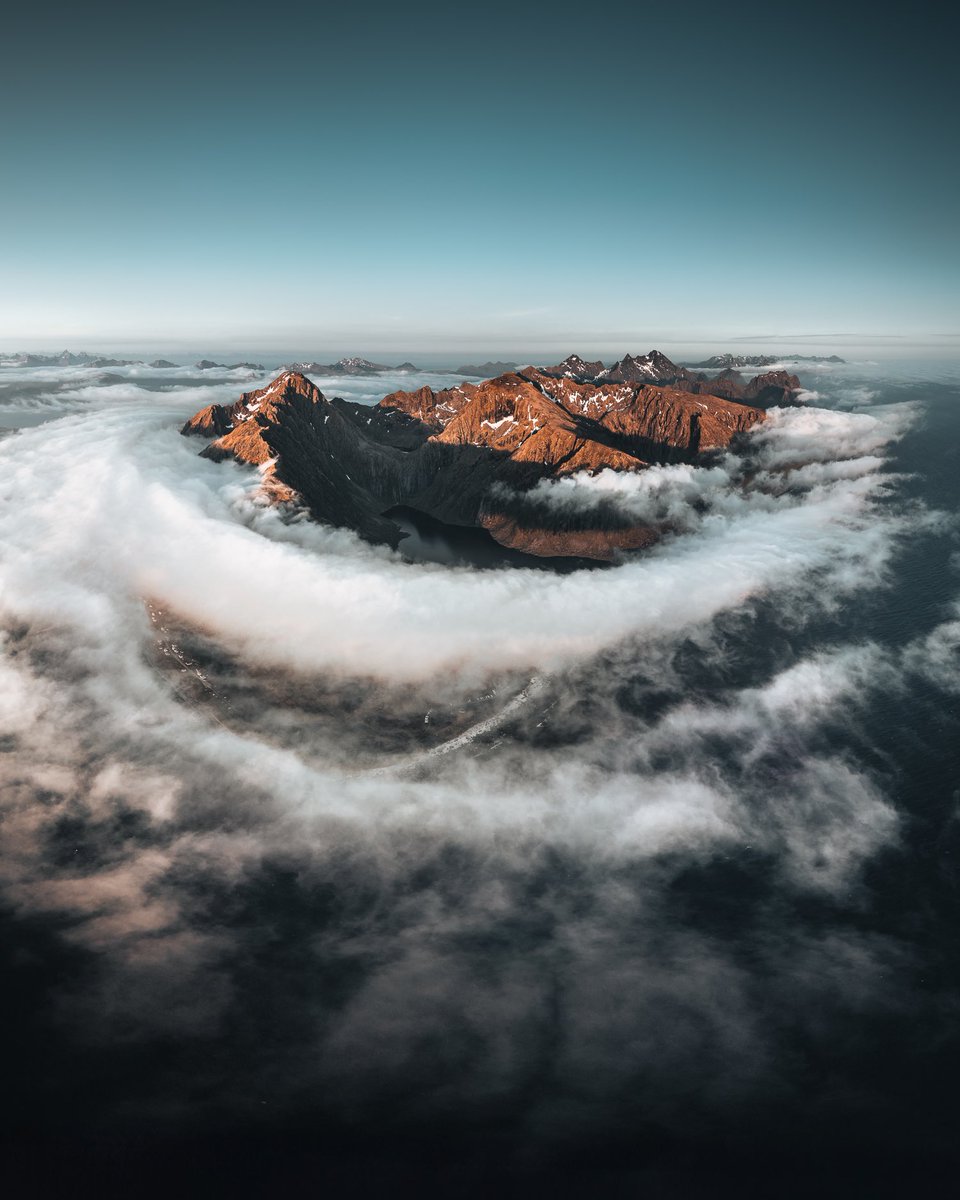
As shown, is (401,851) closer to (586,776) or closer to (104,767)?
(586,776)

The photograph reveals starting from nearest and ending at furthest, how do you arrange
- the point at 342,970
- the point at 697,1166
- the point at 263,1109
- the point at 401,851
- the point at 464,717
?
the point at 697,1166 < the point at 263,1109 < the point at 342,970 < the point at 401,851 < the point at 464,717

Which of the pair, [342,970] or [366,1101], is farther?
[342,970]

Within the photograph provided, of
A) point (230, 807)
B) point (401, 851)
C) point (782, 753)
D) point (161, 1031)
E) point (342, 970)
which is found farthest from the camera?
point (782, 753)

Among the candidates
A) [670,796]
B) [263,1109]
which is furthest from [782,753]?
[263,1109]

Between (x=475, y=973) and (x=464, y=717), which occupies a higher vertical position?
(x=464, y=717)

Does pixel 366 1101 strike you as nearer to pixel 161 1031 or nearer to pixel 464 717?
pixel 161 1031

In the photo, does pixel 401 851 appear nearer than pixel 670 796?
Yes

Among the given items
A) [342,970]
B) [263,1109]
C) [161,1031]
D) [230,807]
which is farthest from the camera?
[230,807]

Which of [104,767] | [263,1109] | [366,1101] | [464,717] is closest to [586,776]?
[464,717]

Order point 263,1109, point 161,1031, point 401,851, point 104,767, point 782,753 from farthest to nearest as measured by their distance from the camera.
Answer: point 782,753 → point 104,767 → point 401,851 → point 161,1031 → point 263,1109
